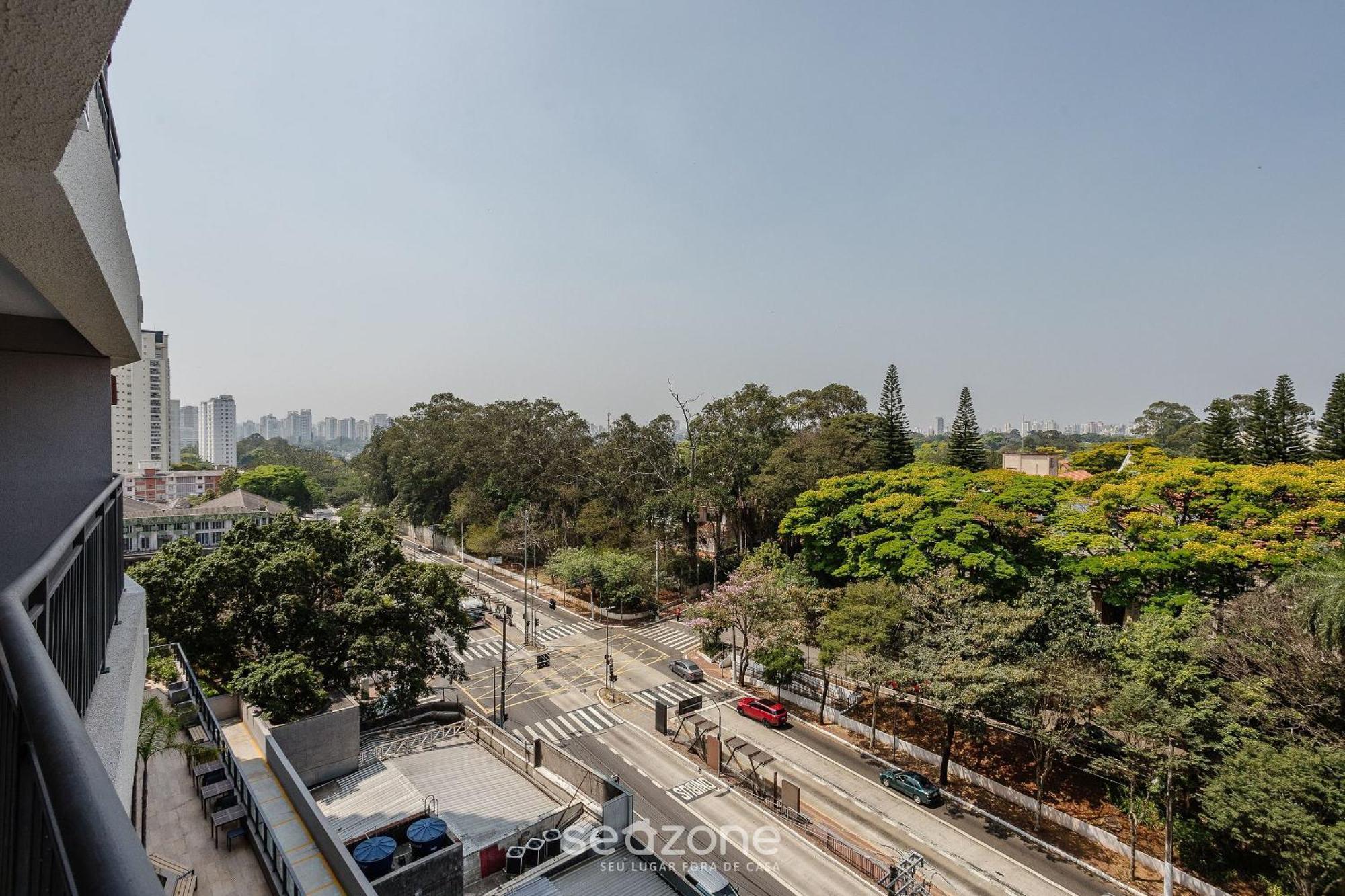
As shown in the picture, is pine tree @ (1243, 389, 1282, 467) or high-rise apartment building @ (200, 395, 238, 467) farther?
high-rise apartment building @ (200, 395, 238, 467)

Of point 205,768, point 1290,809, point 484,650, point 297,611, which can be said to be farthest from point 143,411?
point 1290,809

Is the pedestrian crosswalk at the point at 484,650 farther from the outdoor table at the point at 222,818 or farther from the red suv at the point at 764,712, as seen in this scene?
the outdoor table at the point at 222,818

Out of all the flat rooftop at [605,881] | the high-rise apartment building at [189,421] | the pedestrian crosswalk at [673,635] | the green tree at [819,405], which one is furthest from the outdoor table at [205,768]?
the high-rise apartment building at [189,421]

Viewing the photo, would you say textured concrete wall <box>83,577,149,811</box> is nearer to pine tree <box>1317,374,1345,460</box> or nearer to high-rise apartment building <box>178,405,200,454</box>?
pine tree <box>1317,374,1345,460</box>

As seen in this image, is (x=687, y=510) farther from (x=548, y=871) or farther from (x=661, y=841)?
(x=548, y=871)

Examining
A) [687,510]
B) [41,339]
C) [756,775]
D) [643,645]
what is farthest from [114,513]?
[687,510]

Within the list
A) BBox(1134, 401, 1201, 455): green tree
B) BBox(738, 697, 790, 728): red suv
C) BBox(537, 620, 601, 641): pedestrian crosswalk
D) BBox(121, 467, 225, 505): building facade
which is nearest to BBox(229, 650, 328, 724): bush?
BBox(738, 697, 790, 728): red suv

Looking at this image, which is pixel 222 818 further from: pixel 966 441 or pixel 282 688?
pixel 966 441
